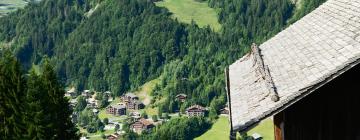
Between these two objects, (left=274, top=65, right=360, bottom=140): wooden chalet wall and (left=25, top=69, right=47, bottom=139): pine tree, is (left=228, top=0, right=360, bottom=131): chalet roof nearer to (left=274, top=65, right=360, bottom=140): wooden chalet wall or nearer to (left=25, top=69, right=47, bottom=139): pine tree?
(left=274, top=65, right=360, bottom=140): wooden chalet wall

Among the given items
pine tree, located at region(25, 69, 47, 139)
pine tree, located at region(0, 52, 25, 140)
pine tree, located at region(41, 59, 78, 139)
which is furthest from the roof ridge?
pine tree, located at region(0, 52, 25, 140)

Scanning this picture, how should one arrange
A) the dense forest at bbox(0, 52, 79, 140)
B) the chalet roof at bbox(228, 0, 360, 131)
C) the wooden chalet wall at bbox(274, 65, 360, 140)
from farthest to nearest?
1. the dense forest at bbox(0, 52, 79, 140)
2. the wooden chalet wall at bbox(274, 65, 360, 140)
3. the chalet roof at bbox(228, 0, 360, 131)

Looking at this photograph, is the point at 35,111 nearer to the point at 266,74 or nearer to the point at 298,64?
the point at 266,74

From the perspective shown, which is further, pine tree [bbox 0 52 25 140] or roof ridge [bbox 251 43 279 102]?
pine tree [bbox 0 52 25 140]

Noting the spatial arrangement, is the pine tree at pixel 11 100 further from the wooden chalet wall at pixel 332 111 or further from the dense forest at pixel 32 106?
the wooden chalet wall at pixel 332 111

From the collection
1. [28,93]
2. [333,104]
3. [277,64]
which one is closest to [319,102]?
[333,104]

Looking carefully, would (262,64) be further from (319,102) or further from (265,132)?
(265,132)
